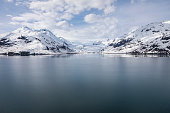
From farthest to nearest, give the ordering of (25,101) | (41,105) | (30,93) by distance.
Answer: (30,93)
(25,101)
(41,105)

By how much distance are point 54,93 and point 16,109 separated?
10.8 meters

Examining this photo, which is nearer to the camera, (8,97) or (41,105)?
(41,105)

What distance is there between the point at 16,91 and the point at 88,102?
19731mm

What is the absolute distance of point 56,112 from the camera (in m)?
26.3

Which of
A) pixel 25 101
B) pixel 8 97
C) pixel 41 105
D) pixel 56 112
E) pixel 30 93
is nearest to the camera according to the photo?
pixel 56 112

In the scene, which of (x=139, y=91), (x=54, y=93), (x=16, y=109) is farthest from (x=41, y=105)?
(x=139, y=91)

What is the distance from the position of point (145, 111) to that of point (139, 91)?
42.1 feet

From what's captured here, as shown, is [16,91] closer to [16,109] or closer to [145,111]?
[16,109]

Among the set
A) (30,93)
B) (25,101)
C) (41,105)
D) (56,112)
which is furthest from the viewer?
(30,93)

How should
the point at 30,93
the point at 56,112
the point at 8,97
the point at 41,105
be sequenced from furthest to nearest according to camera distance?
the point at 30,93, the point at 8,97, the point at 41,105, the point at 56,112

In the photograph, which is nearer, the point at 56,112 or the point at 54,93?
the point at 56,112

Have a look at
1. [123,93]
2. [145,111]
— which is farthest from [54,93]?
[145,111]

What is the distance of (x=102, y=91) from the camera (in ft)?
127

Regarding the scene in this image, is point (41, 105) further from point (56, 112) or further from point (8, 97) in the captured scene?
point (8, 97)
